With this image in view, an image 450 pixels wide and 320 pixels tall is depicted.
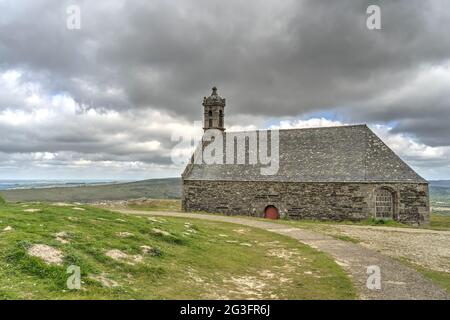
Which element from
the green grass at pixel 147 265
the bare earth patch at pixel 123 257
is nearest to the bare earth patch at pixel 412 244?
the green grass at pixel 147 265

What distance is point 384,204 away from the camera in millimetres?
30812

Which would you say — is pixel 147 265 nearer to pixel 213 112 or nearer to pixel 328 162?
pixel 328 162

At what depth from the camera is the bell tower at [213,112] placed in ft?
142

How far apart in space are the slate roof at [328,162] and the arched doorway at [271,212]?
2.95 meters

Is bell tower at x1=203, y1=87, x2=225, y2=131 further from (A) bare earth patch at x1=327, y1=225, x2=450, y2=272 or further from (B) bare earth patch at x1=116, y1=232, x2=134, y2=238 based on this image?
(B) bare earth patch at x1=116, y1=232, x2=134, y2=238

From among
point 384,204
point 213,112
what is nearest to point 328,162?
point 384,204

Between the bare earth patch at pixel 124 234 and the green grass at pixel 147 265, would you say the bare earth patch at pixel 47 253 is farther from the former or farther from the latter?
the bare earth patch at pixel 124 234

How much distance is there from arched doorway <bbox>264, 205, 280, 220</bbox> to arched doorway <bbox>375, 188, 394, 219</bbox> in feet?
30.4

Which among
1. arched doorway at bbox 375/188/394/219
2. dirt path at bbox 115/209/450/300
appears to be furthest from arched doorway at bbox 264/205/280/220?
dirt path at bbox 115/209/450/300

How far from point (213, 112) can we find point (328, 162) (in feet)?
53.2

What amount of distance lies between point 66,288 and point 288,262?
8.87 m

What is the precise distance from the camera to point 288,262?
1446 cm

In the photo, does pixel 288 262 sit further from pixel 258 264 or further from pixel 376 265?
pixel 376 265
